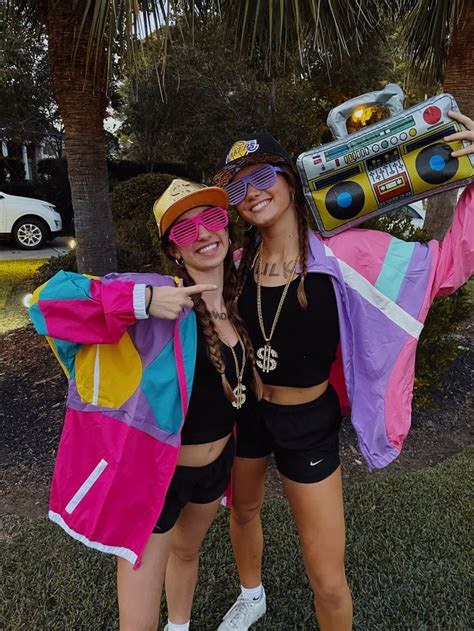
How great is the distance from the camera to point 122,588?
1.69m

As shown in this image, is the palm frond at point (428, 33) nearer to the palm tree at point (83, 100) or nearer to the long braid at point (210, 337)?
the palm tree at point (83, 100)

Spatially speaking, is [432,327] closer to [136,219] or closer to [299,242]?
[299,242]

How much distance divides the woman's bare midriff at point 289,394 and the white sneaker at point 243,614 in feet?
3.57

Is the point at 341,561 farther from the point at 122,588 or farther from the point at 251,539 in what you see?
the point at 122,588

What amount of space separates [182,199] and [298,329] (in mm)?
606

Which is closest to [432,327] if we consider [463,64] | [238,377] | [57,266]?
[463,64]

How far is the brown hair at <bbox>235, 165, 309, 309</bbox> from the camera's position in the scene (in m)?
1.76

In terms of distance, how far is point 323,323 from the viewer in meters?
1.80

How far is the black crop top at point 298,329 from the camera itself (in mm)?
1777

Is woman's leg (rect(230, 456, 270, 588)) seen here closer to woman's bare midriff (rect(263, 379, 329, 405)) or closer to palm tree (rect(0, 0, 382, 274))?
woman's bare midriff (rect(263, 379, 329, 405))

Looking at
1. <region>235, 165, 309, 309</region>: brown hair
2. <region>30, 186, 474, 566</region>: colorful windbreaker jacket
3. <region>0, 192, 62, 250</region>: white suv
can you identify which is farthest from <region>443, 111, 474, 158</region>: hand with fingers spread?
<region>0, 192, 62, 250</region>: white suv

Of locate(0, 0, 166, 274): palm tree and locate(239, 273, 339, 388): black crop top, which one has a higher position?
locate(0, 0, 166, 274): palm tree

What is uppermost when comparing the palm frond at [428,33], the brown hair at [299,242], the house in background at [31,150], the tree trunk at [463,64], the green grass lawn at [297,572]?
the house in background at [31,150]

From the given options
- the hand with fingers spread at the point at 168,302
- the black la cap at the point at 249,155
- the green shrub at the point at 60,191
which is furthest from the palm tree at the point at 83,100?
the green shrub at the point at 60,191
